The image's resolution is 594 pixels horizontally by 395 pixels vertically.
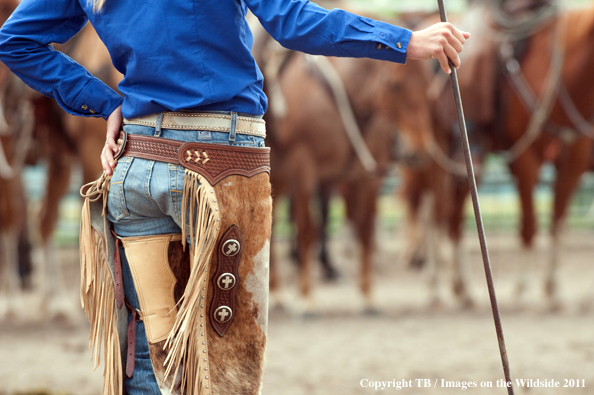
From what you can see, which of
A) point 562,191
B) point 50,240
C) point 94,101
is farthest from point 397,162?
point 94,101

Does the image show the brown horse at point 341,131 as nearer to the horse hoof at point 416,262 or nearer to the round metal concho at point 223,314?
the horse hoof at point 416,262

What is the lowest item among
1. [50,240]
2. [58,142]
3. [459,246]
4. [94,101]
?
[94,101]

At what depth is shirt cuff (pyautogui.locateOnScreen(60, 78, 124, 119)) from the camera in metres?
1.87

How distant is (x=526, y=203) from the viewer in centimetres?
603

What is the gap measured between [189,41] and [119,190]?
42 cm

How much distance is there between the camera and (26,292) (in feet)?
23.9

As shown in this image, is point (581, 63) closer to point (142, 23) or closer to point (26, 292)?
point (142, 23)

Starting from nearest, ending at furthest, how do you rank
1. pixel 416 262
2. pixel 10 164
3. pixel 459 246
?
1. pixel 10 164
2. pixel 459 246
3. pixel 416 262

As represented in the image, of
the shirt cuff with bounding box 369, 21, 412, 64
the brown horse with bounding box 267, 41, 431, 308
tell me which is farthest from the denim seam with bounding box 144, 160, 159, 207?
the brown horse with bounding box 267, 41, 431, 308

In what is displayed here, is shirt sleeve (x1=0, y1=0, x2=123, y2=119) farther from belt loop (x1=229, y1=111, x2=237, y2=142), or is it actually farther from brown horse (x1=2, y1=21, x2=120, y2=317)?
brown horse (x1=2, y1=21, x2=120, y2=317)

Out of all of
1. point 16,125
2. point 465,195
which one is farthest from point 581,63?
point 16,125

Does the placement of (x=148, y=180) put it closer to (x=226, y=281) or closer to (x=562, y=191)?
(x=226, y=281)

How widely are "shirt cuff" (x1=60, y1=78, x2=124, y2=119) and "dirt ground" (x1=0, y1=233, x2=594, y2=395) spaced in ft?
6.72

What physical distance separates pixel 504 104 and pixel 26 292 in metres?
5.19
